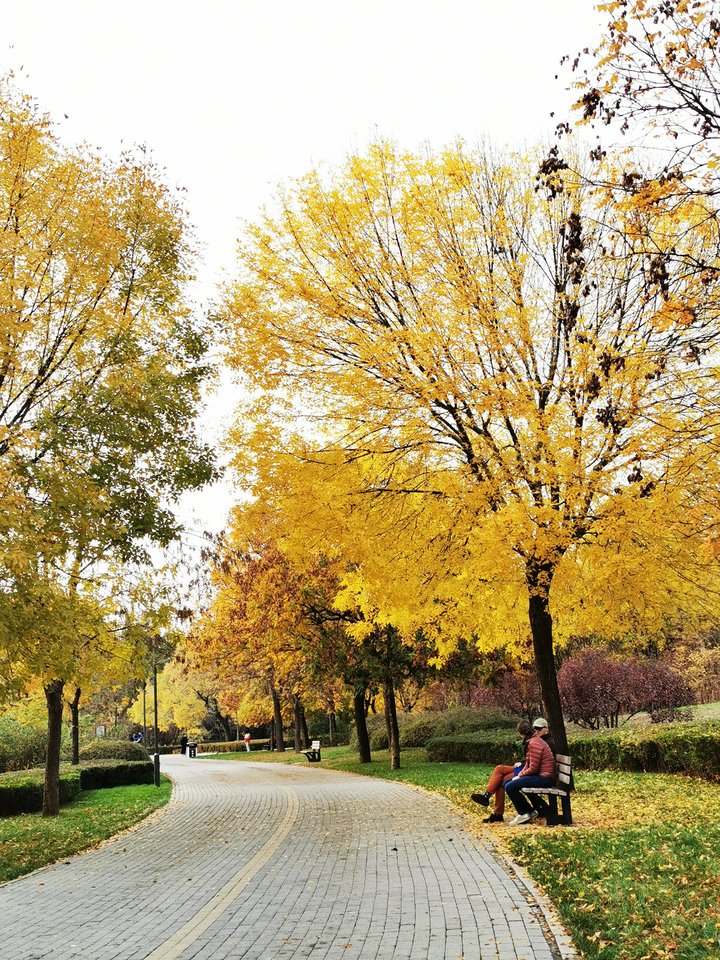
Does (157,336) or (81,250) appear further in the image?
(157,336)

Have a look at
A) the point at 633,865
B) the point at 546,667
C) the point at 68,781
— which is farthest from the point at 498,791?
the point at 68,781

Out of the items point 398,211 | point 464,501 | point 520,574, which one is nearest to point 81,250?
point 398,211

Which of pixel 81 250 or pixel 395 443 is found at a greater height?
pixel 81 250

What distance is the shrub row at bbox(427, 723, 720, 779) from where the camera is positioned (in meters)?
14.4

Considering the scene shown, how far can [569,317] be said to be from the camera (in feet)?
42.7

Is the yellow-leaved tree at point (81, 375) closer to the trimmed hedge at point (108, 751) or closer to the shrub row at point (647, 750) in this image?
the shrub row at point (647, 750)

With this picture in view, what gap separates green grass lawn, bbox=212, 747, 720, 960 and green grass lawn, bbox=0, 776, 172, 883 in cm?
583

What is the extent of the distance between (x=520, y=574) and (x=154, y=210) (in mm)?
8526

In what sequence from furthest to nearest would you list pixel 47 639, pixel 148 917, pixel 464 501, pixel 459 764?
pixel 459 764 → pixel 464 501 → pixel 47 639 → pixel 148 917

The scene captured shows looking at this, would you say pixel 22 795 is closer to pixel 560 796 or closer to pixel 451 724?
pixel 560 796

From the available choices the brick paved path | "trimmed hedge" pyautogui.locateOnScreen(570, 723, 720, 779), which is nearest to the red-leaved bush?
"trimmed hedge" pyautogui.locateOnScreen(570, 723, 720, 779)

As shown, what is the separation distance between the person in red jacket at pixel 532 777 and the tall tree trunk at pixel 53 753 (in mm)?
9839

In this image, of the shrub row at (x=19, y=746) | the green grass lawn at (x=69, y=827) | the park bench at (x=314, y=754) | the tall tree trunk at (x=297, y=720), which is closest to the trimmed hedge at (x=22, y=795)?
the green grass lawn at (x=69, y=827)

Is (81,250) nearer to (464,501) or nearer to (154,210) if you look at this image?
(154,210)
